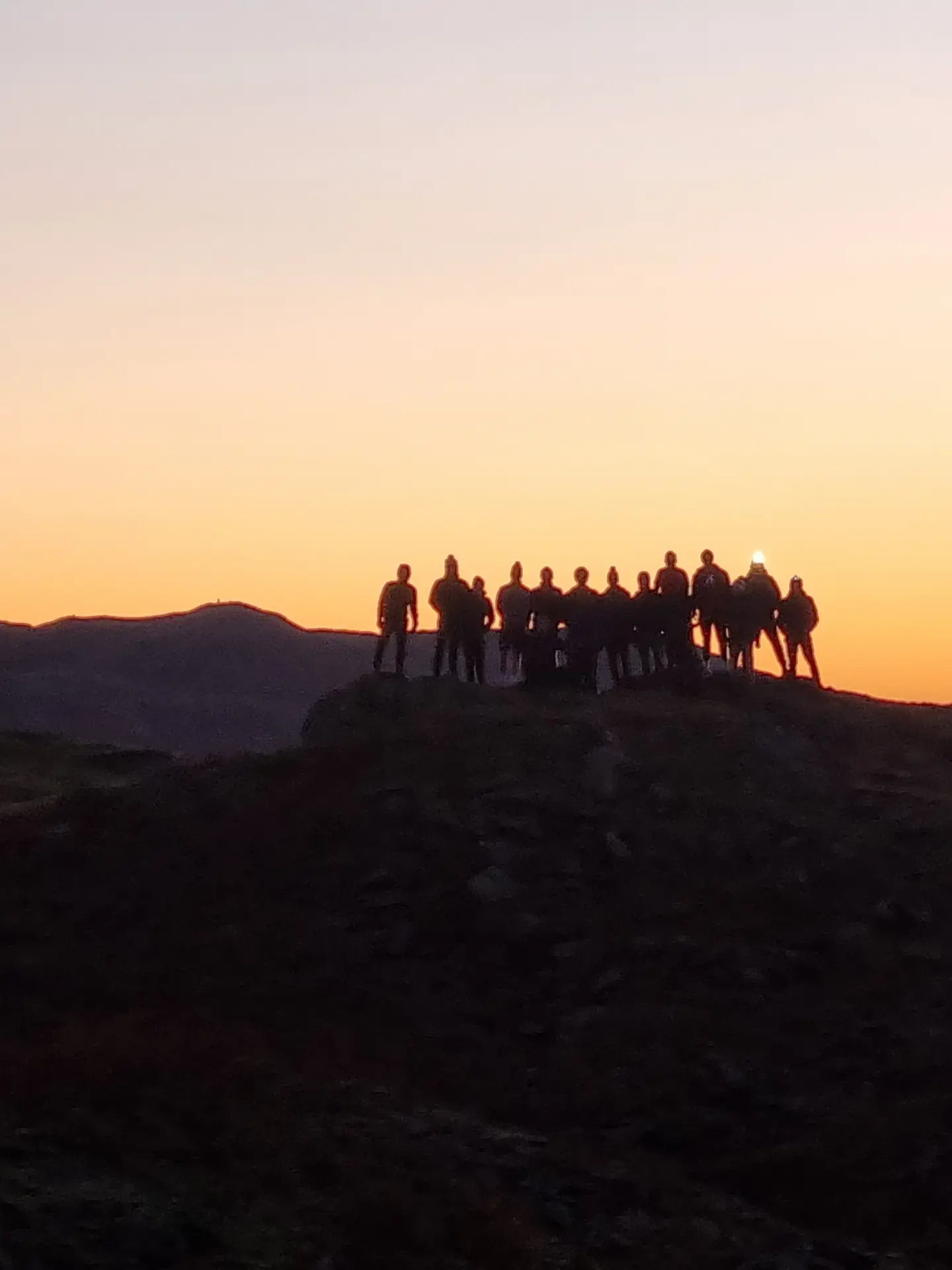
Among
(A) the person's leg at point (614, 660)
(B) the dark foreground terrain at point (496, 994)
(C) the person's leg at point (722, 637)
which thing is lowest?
(B) the dark foreground terrain at point (496, 994)

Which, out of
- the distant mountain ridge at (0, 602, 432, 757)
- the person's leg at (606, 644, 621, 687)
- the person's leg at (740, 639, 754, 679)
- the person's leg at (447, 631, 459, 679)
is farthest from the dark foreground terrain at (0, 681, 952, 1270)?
the distant mountain ridge at (0, 602, 432, 757)

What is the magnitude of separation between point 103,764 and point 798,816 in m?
19.3

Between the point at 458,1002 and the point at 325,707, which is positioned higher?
the point at 325,707

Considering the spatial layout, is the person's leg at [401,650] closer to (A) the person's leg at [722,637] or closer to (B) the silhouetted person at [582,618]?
(B) the silhouetted person at [582,618]

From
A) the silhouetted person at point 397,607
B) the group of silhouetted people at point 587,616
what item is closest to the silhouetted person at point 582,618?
the group of silhouetted people at point 587,616

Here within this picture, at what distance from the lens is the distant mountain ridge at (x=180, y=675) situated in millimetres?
75625

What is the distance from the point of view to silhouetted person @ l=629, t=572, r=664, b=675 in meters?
26.6

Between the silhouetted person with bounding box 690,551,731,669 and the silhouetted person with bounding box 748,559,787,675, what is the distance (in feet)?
1.51

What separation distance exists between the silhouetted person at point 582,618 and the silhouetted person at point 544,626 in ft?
0.55

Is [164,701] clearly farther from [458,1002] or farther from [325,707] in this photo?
[458,1002]

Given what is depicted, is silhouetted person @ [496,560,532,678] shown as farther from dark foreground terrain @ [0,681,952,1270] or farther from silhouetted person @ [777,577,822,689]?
silhouetted person @ [777,577,822,689]

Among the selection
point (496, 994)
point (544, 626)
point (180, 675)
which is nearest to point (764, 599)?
point (544, 626)

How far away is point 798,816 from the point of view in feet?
75.4

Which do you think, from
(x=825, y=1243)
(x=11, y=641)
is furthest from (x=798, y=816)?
(x=11, y=641)
